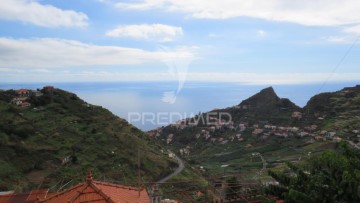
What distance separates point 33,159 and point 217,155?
38.7m

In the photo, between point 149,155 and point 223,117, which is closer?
point 149,155

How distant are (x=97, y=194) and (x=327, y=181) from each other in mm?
6499

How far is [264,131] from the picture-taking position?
76.2 metres

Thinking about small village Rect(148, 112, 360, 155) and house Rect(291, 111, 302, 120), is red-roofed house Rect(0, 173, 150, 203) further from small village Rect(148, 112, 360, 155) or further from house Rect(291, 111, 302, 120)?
house Rect(291, 111, 302, 120)

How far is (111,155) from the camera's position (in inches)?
1384

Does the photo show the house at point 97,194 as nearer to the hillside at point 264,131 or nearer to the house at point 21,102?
the hillside at point 264,131

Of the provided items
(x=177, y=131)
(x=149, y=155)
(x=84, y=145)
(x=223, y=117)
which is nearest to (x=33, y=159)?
(x=84, y=145)

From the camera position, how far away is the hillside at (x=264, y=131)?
186ft

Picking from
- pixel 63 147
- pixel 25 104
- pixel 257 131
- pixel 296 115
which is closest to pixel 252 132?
pixel 257 131

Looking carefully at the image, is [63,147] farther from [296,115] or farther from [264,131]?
[296,115]

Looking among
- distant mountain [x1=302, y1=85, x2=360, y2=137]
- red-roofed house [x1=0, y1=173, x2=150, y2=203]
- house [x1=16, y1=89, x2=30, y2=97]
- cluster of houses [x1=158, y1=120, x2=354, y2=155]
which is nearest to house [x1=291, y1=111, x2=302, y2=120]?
cluster of houses [x1=158, y1=120, x2=354, y2=155]

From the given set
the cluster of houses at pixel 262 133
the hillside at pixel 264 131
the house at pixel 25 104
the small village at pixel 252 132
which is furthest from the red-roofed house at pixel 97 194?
the cluster of houses at pixel 262 133

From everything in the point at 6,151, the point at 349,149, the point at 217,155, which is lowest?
the point at 217,155

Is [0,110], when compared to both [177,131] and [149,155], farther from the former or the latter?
[177,131]
